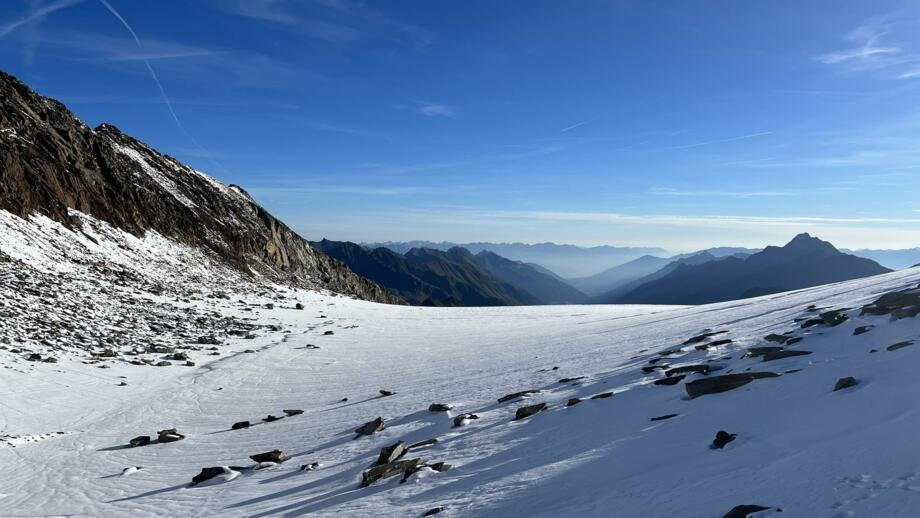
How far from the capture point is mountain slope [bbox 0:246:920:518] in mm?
6691

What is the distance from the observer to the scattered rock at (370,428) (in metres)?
12.8

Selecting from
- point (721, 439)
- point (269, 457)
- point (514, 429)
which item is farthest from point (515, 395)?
point (721, 439)

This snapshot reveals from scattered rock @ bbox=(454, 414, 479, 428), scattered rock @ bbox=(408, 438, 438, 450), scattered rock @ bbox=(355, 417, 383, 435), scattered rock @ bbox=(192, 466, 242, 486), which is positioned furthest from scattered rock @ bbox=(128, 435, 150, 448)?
scattered rock @ bbox=(454, 414, 479, 428)

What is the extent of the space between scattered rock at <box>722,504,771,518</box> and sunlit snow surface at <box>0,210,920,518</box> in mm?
179

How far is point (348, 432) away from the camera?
43.3 ft

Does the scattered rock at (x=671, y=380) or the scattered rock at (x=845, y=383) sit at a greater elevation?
the scattered rock at (x=845, y=383)

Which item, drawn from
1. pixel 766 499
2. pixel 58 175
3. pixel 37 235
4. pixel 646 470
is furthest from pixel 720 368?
pixel 58 175

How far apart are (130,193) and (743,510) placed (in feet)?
199

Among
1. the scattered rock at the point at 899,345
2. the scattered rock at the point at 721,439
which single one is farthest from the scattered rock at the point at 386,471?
the scattered rock at the point at 899,345

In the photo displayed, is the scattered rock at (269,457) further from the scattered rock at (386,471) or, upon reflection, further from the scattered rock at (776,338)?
the scattered rock at (776,338)

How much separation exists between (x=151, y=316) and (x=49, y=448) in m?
17.2

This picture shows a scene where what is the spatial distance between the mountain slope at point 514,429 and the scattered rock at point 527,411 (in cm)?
27

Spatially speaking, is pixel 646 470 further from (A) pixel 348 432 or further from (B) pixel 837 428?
(A) pixel 348 432

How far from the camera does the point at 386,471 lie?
954cm
